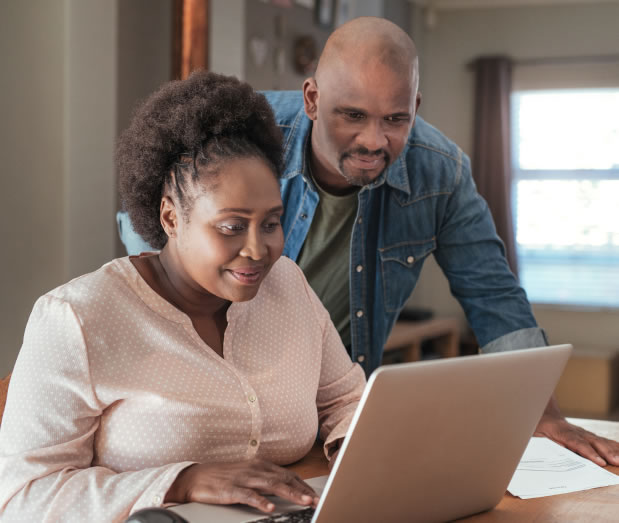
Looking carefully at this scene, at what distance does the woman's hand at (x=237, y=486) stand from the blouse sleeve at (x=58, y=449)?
20 mm

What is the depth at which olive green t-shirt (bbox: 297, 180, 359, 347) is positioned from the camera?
6.41 feet

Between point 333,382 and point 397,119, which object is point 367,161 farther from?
point 333,382

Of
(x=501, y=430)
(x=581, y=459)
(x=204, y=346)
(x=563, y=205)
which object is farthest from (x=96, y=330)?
(x=563, y=205)

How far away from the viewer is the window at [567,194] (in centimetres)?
568

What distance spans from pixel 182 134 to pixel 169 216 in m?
0.13

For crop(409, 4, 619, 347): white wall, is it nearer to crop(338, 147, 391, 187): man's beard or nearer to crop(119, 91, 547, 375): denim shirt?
crop(119, 91, 547, 375): denim shirt

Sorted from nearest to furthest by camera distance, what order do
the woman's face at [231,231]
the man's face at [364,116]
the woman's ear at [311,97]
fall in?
the woman's face at [231,231], the man's face at [364,116], the woman's ear at [311,97]

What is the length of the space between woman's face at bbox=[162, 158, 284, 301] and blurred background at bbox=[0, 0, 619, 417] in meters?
1.63

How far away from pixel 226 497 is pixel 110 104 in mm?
2162

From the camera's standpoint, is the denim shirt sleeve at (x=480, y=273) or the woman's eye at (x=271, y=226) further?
the denim shirt sleeve at (x=480, y=273)

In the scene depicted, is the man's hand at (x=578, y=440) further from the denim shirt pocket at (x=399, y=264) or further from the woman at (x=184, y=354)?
the denim shirt pocket at (x=399, y=264)

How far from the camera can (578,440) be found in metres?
1.40

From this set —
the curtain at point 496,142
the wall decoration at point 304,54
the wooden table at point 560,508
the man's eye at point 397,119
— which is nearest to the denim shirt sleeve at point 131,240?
the man's eye at point 397,119

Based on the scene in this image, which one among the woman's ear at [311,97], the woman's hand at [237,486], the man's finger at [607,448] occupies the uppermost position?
the woman's ear at [311,97]
